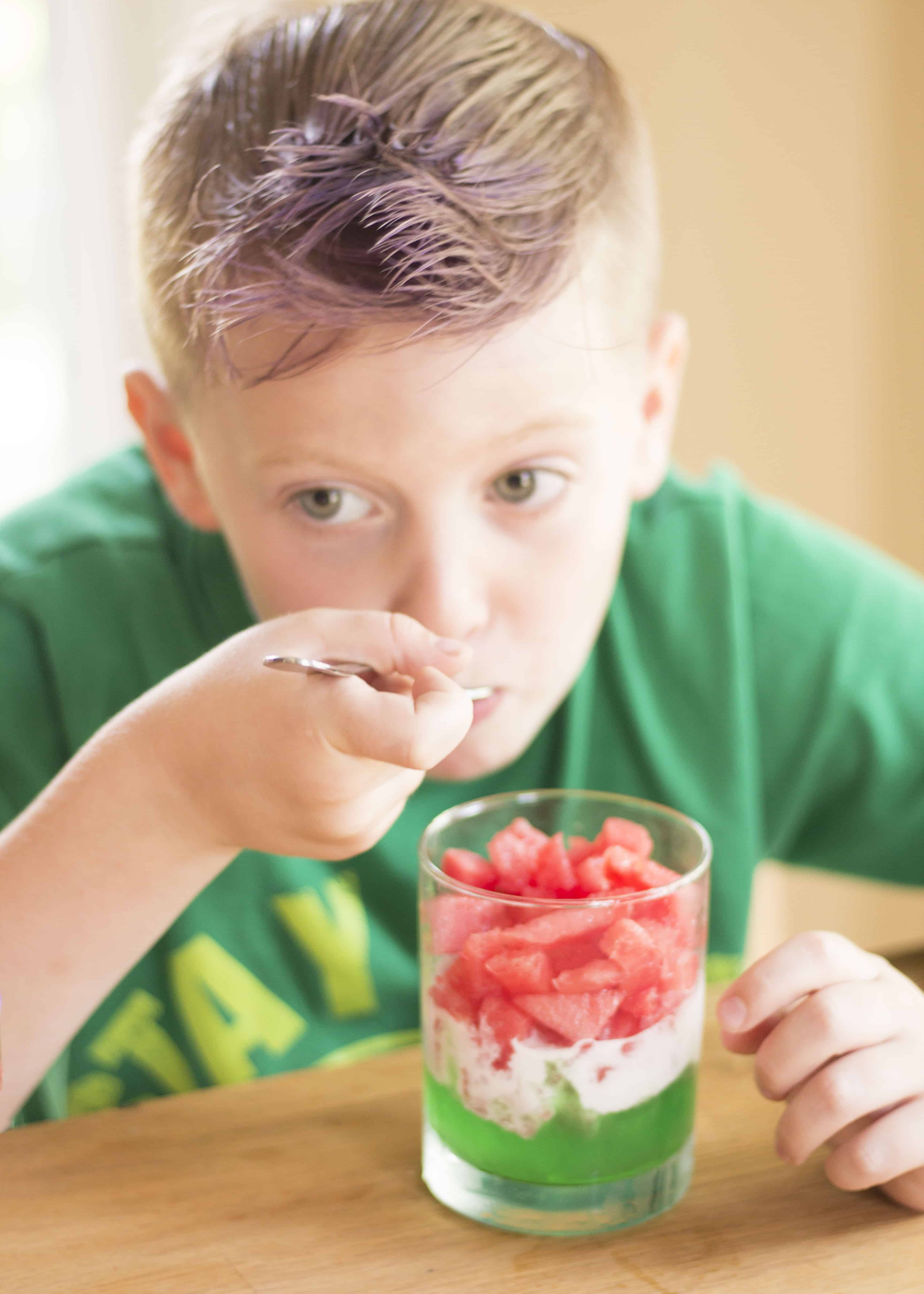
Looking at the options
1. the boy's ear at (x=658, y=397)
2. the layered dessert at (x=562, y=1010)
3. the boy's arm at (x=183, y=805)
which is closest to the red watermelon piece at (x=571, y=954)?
the layered dessert at (x=562, y=1010)

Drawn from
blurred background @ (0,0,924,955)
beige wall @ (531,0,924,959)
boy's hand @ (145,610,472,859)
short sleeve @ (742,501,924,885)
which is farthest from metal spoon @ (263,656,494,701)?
beige wall @ (531,0,924,959)

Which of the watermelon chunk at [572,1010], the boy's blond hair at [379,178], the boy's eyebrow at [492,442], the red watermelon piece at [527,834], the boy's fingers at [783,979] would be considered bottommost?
the boy's fingers at [783,979]

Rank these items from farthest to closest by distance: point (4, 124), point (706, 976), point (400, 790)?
1. point (4, 124)
2. point (706, 976)
3. point (400, 790)

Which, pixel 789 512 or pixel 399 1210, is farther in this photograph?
pixel 789 512

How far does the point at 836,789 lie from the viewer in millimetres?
972

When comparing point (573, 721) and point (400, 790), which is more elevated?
point (400, 790)

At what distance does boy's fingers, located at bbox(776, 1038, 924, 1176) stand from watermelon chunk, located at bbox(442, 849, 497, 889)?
16 centimetres

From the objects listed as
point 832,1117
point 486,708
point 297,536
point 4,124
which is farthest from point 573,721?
point 4,124

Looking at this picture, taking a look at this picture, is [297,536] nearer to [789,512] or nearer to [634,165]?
[634,165]

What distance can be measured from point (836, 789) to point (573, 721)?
8.5 inches

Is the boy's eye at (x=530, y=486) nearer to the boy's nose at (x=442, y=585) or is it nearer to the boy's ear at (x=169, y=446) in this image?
the boy's nose at (x=442, y=585)

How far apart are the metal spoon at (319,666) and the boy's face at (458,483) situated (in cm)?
9

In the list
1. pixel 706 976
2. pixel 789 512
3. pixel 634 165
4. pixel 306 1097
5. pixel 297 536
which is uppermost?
pixel 634 165

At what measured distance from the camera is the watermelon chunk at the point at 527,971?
476 millimetres
